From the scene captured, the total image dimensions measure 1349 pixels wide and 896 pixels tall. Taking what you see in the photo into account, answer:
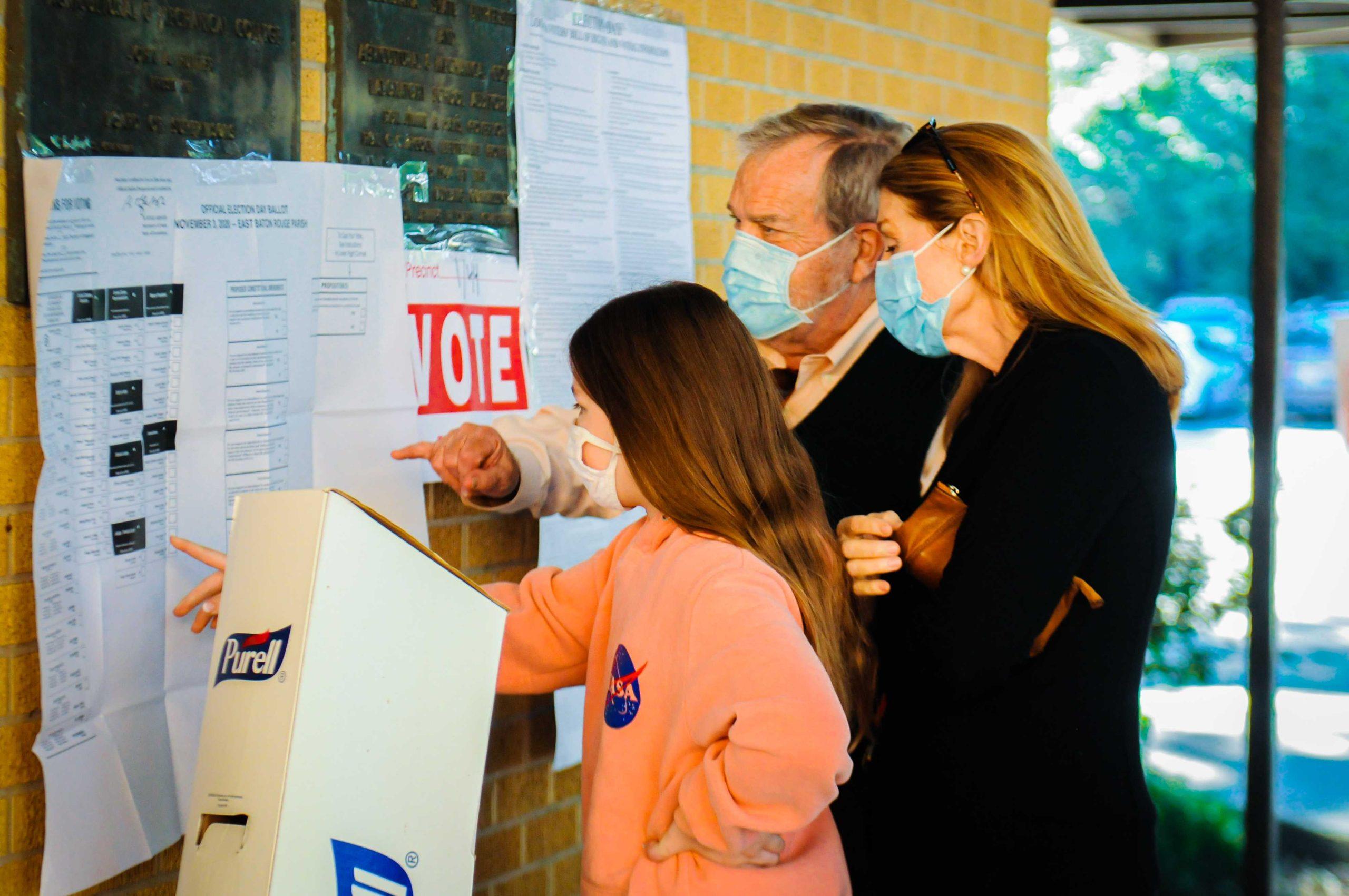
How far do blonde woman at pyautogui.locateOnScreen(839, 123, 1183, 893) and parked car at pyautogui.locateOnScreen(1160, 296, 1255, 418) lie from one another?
8.10 meters

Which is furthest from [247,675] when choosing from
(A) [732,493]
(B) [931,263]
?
(B) [931,263]

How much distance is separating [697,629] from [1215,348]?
33.1 ft

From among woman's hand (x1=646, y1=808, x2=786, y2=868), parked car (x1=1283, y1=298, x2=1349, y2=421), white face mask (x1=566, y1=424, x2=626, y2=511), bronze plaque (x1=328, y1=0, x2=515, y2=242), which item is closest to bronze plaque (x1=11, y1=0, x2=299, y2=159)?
bronze plaque (x1=328, y1=0, x2=515, y2=242)

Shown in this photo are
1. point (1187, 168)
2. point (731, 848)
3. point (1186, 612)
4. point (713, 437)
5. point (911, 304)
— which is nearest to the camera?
point (731, 848)

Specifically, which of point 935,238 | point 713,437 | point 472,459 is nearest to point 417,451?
point 472,459

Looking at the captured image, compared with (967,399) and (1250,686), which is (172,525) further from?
(1250,686)

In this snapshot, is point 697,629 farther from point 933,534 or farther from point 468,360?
point 468,360

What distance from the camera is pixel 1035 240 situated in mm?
1771

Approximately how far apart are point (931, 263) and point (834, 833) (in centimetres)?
98

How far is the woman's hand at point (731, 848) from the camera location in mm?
1470

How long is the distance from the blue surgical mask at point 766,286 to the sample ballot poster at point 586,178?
1.21ft

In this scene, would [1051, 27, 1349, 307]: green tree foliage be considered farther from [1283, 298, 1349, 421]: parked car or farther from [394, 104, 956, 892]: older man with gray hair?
[394, 104, 956, 892]: older man with gray hair

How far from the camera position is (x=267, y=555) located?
4.17 ft

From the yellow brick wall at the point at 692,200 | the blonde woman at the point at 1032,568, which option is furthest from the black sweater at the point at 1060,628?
the yellow brick wall at the point at 692,200
